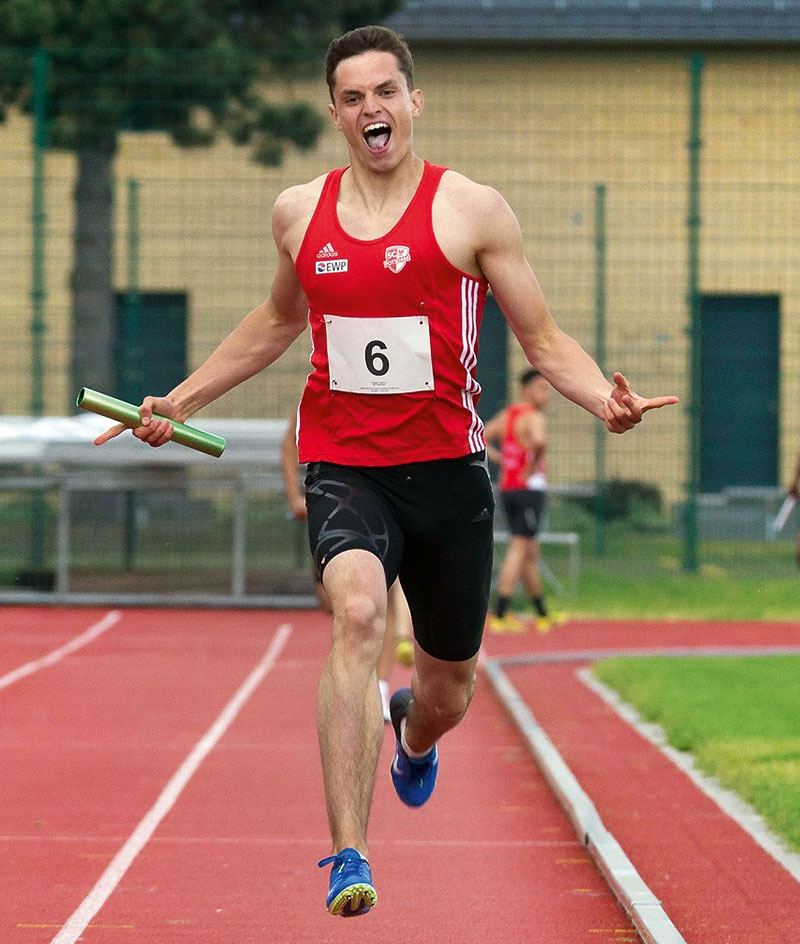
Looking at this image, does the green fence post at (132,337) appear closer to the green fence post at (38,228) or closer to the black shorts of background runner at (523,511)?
the green fence post at (38,228)

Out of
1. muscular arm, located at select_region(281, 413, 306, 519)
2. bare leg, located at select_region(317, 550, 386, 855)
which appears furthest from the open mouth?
muscular arm, located at select_region(281, 413, 306, 519)

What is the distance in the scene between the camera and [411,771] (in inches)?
239

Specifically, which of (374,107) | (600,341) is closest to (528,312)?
(374,107)

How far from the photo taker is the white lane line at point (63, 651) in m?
12.0

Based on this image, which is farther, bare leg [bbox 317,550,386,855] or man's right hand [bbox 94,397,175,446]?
man's right hand [bbox 94,397,175,446]

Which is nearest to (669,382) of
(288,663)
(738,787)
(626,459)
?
(626,459)

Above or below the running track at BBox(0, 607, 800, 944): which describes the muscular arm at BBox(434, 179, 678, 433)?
above

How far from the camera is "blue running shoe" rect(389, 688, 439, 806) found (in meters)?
6.02

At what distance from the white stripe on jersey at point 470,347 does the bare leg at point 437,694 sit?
698 mm

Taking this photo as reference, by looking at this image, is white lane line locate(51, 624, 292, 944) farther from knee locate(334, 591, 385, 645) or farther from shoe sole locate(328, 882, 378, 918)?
knee locate(334, 591, 385, 645)

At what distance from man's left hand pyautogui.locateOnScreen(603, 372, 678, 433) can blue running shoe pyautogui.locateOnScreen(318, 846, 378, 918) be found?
1.25 metres

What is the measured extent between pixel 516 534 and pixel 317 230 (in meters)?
10.2

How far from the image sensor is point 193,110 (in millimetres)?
19000

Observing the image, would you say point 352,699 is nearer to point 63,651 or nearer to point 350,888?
point 350,888
